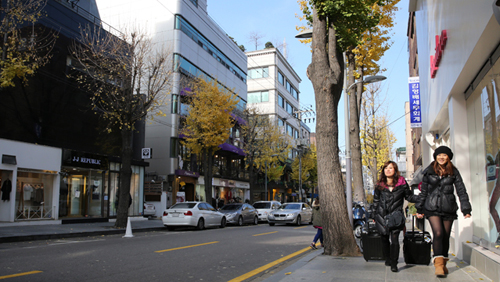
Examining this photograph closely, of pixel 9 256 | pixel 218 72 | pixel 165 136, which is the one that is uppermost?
pixel 218 72

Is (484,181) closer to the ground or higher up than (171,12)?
closer to the ground

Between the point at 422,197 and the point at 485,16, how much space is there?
2.68 meters

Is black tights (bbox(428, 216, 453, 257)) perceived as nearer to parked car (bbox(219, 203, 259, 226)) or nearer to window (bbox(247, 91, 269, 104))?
parked car (bbox(219, 203, 259, 226))

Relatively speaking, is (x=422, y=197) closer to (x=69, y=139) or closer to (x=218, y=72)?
(x=69, y=139)

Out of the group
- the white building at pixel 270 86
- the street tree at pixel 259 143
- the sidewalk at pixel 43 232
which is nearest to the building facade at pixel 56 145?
the sidewalk at pixel 43 232

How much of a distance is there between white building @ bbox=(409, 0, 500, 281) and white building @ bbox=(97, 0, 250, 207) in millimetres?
22959

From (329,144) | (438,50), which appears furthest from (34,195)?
(438,50)

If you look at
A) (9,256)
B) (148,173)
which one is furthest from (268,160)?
(9,256)

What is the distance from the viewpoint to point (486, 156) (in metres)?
7.24

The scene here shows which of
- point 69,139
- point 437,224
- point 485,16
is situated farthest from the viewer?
point 69,139

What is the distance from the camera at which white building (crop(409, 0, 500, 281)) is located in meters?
5.92

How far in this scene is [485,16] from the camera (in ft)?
17.0

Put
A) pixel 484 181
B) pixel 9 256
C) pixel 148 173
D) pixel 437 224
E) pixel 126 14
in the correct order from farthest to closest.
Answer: pixel 126 14 → pixel 148 173 → pixel 9 256 → pixel 484 181 → pixel 437 224

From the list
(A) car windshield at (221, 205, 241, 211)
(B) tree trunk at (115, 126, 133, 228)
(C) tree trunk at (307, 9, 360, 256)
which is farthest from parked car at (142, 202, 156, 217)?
(C) tree trunk at (307, 9, 360, 256)
